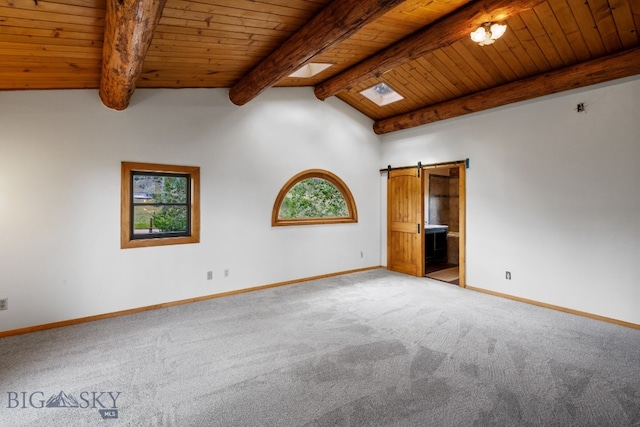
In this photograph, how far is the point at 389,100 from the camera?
5637mm

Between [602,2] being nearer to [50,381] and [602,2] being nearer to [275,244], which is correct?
[275,244]

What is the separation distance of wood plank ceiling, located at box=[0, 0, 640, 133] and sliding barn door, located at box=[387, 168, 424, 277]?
5.66 ft

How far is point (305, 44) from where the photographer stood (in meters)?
3.12

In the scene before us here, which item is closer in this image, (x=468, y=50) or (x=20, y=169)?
(x=20, y=169)

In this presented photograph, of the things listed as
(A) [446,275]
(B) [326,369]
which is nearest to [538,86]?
(A) [446,275]

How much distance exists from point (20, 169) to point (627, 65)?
656 cm

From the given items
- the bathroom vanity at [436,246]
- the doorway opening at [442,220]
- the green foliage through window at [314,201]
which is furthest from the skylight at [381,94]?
the bathroom vanity at [436,246]

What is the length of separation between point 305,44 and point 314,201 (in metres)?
3.04

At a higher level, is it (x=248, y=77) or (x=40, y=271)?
(x=248, y=77)

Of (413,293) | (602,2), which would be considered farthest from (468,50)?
(413,293)

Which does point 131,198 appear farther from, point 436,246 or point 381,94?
point 436,246

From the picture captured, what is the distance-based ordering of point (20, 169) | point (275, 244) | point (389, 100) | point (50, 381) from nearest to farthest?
point (50, 381), point (20, 169), point (275, 244), point (389, 100)

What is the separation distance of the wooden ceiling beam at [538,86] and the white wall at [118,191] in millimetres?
1613

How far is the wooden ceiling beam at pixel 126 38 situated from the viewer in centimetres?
191
